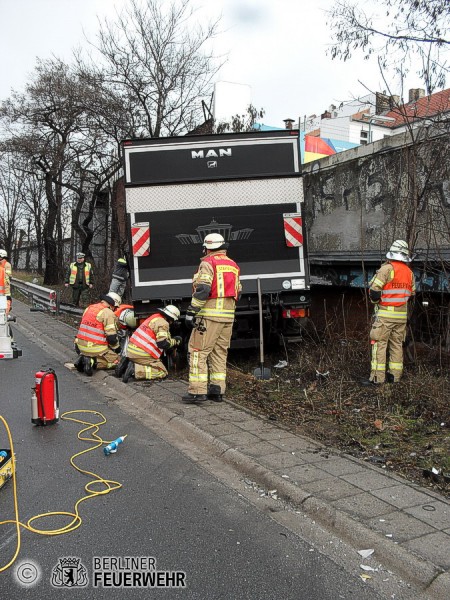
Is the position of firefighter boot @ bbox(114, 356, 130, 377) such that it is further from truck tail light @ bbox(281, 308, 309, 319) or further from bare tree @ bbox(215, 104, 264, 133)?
bare tree @ bbox(215, 104, 264, 133)

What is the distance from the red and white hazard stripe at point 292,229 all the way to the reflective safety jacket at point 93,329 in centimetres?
291

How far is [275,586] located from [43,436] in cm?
321

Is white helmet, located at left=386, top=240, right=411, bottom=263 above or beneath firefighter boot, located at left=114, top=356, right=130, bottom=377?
above

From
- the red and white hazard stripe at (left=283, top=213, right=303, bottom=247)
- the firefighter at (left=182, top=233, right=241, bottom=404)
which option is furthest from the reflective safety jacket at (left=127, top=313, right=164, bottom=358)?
the red and white hazard stripe at (left=283, top=213, right=303, bottom=247)

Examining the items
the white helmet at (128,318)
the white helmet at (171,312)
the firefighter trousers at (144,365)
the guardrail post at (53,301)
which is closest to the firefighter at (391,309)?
the white helmet at (171,312)

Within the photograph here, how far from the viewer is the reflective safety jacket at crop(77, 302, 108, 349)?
8.48m

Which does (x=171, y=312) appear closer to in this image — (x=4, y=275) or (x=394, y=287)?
(x=394, y=287)

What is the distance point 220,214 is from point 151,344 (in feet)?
6.84

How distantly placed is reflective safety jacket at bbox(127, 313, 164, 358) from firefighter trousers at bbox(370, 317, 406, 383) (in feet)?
8.86

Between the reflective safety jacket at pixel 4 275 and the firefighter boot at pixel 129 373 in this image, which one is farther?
the reflective safety jacket at pixel 4 275

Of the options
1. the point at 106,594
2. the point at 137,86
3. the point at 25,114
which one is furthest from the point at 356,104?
the point at 25,114

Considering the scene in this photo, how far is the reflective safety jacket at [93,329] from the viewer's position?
8.48 meters

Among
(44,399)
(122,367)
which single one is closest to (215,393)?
(44,399)

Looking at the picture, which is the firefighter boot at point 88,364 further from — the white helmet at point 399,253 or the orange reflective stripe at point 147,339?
the white helmet at point 399,253
